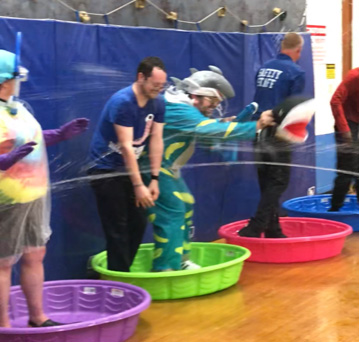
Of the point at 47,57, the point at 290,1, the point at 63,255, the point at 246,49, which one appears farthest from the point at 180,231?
the point at 290,1

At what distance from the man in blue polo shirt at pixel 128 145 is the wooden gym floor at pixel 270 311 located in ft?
1.56

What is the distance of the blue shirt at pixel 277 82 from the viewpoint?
11.9 ft

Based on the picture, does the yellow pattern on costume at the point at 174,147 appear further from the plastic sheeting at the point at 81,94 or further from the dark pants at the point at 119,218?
the dark pants at the point at 119,218

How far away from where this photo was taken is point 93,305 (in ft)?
10.4

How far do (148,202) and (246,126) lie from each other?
2.10 feet

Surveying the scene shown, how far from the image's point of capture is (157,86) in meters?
3.07

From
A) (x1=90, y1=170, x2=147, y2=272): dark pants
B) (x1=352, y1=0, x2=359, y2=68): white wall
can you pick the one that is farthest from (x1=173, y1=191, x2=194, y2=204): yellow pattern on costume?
(x1=352, y1=0, x2=359, y2=68): white wall

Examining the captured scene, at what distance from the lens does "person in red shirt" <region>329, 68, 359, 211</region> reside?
3336mm

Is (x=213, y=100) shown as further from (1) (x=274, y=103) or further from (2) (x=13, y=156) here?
(2) (x=13, y=156)

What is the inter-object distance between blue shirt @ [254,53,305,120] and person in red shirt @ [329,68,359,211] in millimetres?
283

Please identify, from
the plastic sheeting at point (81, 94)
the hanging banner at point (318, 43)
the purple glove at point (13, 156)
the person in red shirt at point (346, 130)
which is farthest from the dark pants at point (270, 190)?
the purple glove at point (13, 156)

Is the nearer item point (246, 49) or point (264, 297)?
point (264, 297)

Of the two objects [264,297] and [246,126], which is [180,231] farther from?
[246,126]

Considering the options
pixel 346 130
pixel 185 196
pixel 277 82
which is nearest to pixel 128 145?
pixel 185 196
